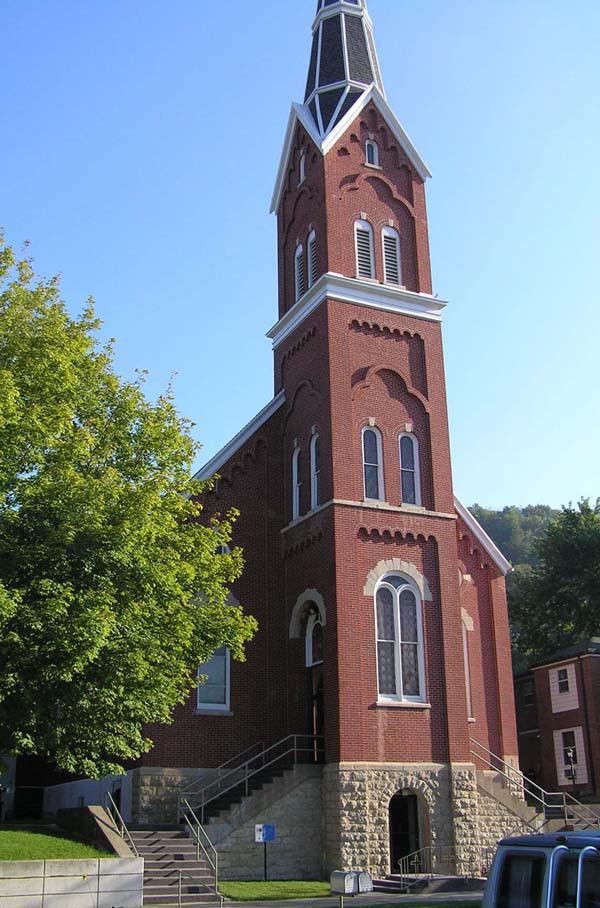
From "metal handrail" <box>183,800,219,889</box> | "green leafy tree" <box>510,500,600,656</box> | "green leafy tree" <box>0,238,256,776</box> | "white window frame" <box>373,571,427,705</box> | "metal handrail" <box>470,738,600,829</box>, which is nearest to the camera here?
"green leafy tree" <box>0,238,256,776</box>

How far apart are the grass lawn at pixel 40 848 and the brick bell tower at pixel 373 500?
6254 mm

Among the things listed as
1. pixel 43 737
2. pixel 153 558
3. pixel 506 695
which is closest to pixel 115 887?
pixel 43 737

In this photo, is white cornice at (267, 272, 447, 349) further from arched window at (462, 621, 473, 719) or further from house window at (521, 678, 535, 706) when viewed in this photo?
house window at (521, 678, 535, 706)

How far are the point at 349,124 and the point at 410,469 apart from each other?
10.9 m

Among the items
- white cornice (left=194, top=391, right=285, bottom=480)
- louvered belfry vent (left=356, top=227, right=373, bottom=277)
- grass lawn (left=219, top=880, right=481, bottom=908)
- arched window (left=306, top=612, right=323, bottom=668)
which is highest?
louvered belfry vent (left=356, top=227, right=373, bottom=277)

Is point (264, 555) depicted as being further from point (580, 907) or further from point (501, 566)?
point (580, 907)

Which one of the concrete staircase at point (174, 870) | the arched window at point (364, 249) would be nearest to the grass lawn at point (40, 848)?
the concrete staircase at point (174, 870)

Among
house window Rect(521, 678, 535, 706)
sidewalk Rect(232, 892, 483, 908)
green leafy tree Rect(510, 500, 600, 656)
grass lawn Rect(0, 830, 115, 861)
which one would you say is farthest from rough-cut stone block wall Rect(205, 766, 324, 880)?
green leafy tree Rect(510, 500, 600, 656)

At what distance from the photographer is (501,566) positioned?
31719 mm

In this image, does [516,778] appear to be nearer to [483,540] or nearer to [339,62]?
[483,540]

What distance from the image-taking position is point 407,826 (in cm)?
2442

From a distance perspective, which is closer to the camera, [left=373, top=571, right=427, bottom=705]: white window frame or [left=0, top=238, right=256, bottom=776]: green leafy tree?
[left=0, top=238, right=256, bottom=776]: green leafy tree

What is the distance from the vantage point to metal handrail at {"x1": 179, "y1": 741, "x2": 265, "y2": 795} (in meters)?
24.8

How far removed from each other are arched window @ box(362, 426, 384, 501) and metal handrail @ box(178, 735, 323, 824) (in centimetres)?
660
